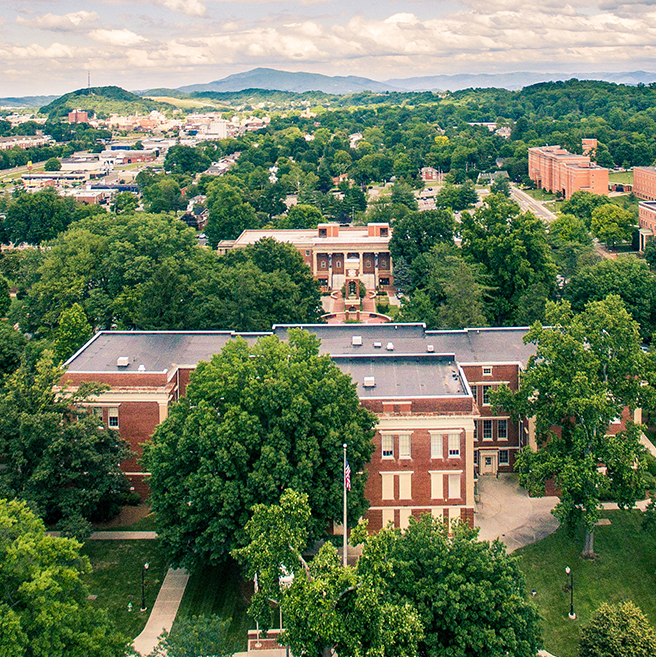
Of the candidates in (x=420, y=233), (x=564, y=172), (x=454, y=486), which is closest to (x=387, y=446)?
(x=454, y=486)

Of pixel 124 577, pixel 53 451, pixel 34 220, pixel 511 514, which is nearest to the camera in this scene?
pixel 53 451

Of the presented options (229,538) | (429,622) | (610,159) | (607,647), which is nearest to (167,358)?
(229,538)

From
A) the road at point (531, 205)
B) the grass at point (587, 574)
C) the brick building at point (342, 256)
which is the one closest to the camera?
the grass at point (587, 574)

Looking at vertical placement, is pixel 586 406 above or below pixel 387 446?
above

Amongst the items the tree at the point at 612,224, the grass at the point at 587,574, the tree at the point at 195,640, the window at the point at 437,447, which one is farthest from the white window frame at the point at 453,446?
the tree at the point at 612,224

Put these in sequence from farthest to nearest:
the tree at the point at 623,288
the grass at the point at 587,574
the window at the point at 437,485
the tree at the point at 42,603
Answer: the tree at the point at 623,288, the window at the point at 437,485, the grass at the point at 587,574, the tree at the point at 42,603

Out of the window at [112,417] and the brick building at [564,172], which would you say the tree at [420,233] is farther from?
the brick building at [564,172]

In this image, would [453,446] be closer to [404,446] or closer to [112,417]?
[404,446]
